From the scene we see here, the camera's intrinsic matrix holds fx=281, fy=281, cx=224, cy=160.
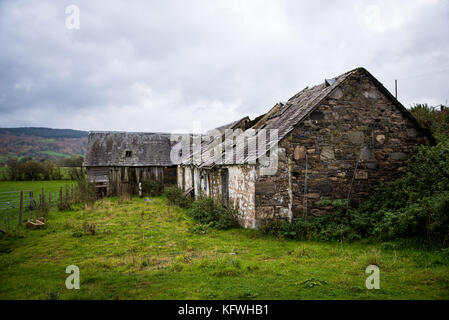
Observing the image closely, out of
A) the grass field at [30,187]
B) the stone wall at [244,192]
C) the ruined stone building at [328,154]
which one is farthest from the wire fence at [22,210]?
the ruined stone building at [328,154]

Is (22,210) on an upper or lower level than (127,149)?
lower

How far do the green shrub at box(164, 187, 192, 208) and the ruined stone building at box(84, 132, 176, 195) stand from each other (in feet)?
21.8

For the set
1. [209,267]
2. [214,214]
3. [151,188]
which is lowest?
[209,267]

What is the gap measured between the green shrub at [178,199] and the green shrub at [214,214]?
3.51 meters

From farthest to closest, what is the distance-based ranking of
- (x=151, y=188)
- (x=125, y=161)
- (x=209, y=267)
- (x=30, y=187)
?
(x=30, y=187)
(x=125, y=161)
(x=151, y=188)
(x=209, y=267)

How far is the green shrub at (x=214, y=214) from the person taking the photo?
414 inches

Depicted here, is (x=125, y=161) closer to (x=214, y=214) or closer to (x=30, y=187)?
(x=30, y=187)

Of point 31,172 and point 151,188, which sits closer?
point 151,188

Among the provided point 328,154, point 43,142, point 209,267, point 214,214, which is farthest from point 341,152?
point 43,142

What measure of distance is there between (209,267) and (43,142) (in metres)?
108

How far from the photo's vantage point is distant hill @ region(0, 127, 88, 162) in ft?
252

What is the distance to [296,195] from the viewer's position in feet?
30.8

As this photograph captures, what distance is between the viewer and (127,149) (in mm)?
25984

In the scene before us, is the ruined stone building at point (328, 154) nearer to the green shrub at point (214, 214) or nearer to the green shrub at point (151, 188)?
the green shrub at point (214, 214)
